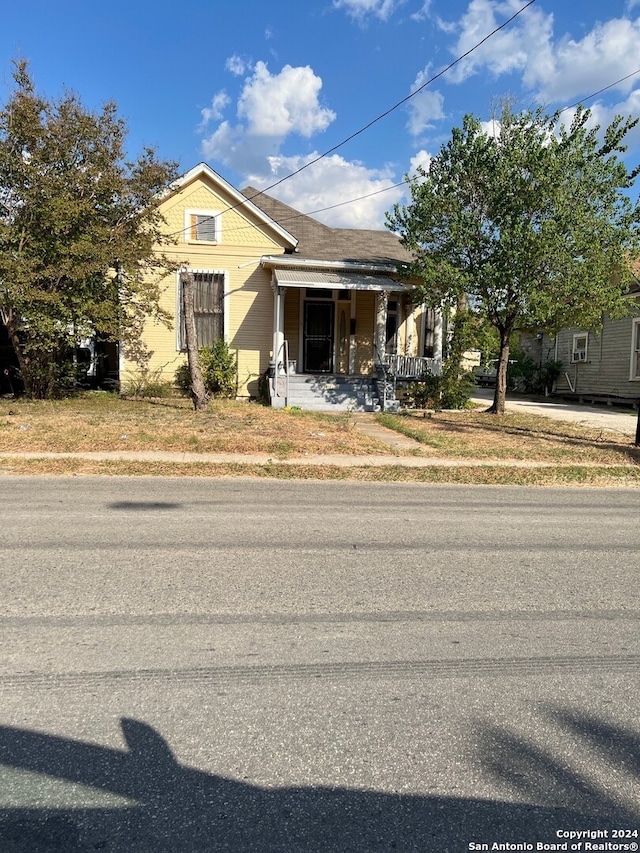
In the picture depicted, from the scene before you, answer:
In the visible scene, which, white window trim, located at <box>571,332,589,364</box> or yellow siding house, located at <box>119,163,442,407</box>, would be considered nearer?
yellow siding house, located at <box>119,163,442,407</box>

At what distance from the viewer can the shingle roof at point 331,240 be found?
19.5 metres

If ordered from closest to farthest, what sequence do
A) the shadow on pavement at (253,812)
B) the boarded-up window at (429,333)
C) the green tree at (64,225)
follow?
the shadow on pavement at (253,812), the green tree at (64,225), the boarded-up window at (429,333)

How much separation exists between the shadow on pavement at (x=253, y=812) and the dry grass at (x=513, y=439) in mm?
8828

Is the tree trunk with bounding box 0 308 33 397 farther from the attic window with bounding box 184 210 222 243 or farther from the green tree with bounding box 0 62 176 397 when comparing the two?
the attic window with bounding box 184 210 222 243

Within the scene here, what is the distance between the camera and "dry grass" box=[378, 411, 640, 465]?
11.2m

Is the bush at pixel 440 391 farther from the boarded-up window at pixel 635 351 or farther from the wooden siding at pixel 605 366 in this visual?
the boarded-up window at pixel 635 351

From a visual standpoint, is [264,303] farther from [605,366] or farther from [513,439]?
[605,366]

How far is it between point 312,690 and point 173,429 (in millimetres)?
9806

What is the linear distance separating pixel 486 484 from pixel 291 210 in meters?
16.3

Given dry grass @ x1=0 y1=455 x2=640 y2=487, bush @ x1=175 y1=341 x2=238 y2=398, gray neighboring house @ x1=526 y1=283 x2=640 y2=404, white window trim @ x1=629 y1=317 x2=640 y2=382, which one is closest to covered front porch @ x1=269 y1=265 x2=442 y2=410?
bush @ x1=175 y1=341 x2=238 y2=398

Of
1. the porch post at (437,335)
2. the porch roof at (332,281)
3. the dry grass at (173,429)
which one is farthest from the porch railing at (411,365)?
the dry grass at (173,429)

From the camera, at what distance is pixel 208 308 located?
18.9 meters

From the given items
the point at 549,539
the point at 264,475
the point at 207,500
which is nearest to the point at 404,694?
the point at 549,539

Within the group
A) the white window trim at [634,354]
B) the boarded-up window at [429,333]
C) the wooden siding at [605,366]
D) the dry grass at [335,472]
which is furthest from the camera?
the wooden siding at [605,366]
